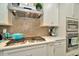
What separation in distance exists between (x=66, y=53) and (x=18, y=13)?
755 millimetres

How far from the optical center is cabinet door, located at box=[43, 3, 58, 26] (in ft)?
5.49

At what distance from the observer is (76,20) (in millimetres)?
1699

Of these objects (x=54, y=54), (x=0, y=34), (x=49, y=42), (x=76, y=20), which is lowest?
(x=54, y=54)

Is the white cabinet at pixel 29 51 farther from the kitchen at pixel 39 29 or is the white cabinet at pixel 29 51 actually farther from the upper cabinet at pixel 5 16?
the upper cabinet at pixel 5 16

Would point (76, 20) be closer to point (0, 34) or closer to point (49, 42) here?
point (49, 42)

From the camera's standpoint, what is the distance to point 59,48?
1.71 metres

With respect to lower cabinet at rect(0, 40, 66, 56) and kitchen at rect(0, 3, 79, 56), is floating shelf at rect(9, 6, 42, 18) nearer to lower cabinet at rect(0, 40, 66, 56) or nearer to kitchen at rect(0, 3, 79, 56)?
kitchen at rect(0, 3, 79, 56)

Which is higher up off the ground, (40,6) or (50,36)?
(40,6)

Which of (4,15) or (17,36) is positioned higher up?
(4,15)

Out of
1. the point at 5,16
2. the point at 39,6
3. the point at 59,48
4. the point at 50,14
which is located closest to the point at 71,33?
the point at 59,48

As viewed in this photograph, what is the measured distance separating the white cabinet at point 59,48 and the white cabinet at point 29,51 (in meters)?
0.13

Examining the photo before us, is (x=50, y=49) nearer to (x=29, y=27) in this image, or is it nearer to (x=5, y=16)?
(x=29, y=27)

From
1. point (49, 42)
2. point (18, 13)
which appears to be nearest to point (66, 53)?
point (49, 42)

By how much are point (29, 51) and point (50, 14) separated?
1.66 ft
